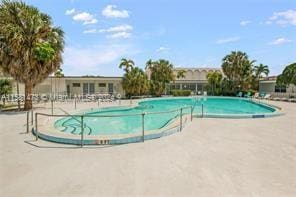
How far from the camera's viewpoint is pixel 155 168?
557 centimetres

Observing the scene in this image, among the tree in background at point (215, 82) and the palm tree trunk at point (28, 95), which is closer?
the palm tree trunk at point (28, 95)

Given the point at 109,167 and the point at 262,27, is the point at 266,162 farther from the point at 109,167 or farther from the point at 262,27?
the point at 262,27

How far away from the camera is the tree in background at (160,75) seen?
120 feet

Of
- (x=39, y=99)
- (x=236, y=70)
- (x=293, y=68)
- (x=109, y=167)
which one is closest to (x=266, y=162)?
(x=109, y=167)

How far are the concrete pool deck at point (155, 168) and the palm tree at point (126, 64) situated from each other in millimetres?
24179

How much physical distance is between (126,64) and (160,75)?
6.55 metres

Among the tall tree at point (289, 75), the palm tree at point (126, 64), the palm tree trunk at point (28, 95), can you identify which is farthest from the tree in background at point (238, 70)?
the palm tree trunk at point (28, 95)

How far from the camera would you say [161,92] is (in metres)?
37.2

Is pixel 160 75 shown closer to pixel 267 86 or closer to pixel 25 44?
pixel 267 86

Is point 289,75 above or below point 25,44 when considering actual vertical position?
below

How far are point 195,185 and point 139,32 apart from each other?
19.6 metres

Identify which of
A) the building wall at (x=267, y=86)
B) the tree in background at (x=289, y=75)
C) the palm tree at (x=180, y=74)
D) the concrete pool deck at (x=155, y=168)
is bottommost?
the concrete pool deck at (x=155, y=168)

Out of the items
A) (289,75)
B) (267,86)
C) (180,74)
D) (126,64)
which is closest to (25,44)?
(126,64)

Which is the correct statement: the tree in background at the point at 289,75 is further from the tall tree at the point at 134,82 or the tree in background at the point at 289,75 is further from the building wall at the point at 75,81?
the building wall at the point at 75,81
